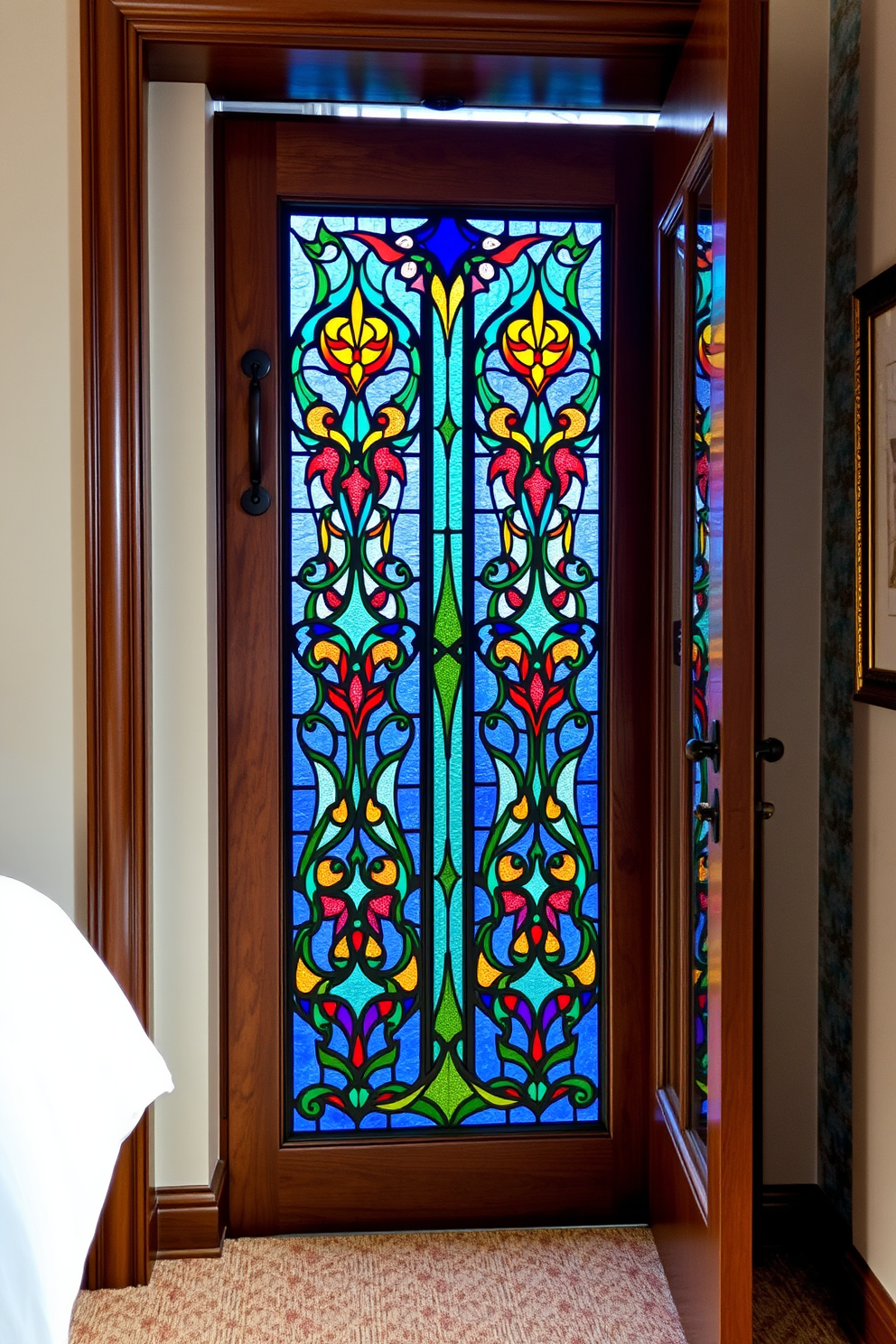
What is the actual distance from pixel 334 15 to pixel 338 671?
46.4 inches

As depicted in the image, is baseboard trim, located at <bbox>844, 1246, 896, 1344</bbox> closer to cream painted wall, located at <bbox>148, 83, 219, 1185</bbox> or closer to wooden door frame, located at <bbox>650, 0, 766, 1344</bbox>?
wooden door frame, located at <bbox>650, 0, 766, 1344</bbox>

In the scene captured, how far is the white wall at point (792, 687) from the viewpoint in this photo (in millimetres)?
2068

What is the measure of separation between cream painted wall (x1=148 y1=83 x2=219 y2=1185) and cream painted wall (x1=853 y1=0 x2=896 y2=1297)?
118 centimetres

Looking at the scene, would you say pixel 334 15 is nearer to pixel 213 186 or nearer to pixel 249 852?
pixel 213 186

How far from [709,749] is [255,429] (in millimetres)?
1101

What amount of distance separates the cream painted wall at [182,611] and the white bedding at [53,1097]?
1.65 feet

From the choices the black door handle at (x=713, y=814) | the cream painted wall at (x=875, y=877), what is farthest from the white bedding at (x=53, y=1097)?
the cream painted wall at (x=875, y=877)

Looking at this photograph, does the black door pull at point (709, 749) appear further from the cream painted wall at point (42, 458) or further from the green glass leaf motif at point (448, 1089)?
the cream painted wall at point (42, 458)

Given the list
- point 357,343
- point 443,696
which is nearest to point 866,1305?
point 443,696

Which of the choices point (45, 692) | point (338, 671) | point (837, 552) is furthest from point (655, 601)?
point (45, 692)

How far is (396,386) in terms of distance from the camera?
2.21 metres

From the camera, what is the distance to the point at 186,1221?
6.89 ft

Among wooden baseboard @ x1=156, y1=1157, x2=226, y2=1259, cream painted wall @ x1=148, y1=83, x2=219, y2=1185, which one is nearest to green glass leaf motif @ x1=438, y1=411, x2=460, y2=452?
cream painted wall @ x1=148, y1=83, x2=219, y2=1185

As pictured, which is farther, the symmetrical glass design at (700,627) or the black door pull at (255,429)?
the black door pull at (255,429)
